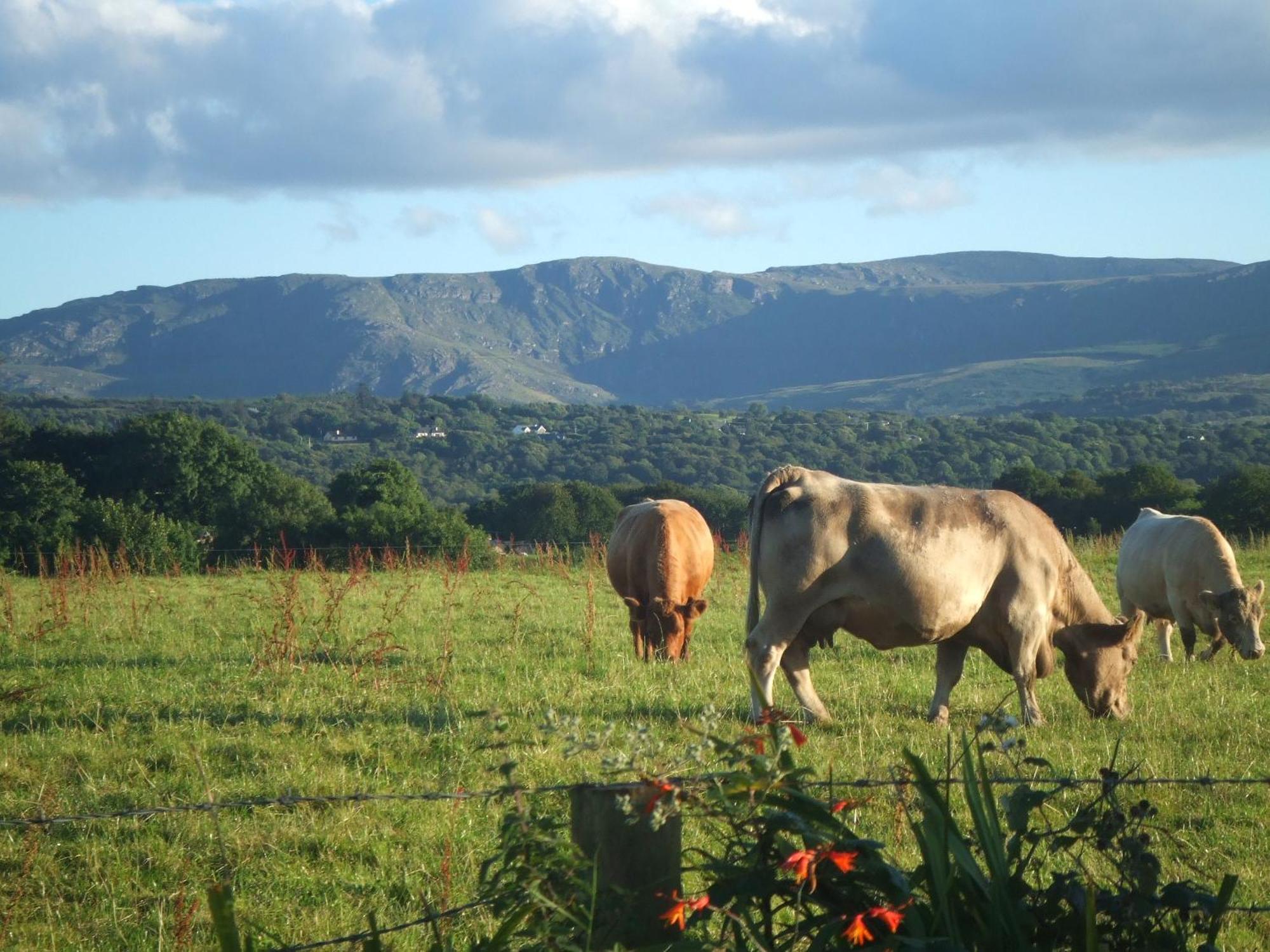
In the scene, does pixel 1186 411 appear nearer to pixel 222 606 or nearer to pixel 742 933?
pixel 222 606

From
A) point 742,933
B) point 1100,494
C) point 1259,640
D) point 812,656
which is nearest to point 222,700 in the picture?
point 812,656

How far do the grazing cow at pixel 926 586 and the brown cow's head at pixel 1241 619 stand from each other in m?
2.75

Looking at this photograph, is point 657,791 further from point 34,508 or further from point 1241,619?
point 34,508

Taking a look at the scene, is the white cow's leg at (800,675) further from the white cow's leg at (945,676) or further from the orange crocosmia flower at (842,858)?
the orange crocosmia flower at (842,858)

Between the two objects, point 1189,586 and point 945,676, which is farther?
point 1189,586

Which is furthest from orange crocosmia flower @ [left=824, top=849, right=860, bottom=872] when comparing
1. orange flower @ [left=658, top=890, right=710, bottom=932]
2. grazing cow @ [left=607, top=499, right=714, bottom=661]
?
grazing cow @ [left=607, top=499, right=714, bottom=661]

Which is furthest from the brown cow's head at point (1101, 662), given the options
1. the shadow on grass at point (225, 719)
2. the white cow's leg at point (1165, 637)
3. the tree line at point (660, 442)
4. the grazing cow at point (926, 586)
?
the tree line at point (660, 442)

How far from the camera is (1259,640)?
12750 mm

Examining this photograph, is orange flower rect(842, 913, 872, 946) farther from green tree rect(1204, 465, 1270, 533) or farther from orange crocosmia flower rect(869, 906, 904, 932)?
green tree rect(1204, 465, 1270, 533)

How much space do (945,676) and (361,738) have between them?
4.54 meters

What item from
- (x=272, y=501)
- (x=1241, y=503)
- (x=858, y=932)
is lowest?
(x=1241, y=503)

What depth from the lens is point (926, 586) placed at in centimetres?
967

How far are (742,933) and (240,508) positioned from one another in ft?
119

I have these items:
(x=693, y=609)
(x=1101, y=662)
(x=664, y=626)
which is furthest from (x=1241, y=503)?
(x=1101, y=662)
